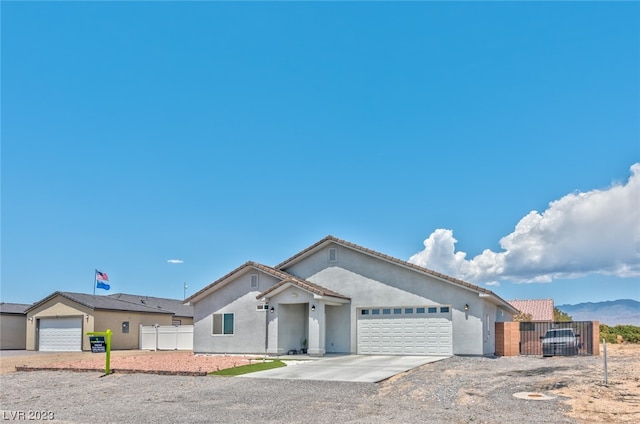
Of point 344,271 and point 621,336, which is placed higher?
point 344,271

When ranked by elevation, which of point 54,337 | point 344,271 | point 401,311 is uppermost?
point 344,271

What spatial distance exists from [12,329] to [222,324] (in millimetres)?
21283

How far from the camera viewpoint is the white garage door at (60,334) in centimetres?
3478

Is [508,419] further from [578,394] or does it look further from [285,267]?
[285,267]

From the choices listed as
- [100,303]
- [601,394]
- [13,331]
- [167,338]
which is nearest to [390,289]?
[601,394]

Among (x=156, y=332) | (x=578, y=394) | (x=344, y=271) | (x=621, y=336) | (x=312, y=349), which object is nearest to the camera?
(x=578, y=394)

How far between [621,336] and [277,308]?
25.8m

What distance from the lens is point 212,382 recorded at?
15.4 metres

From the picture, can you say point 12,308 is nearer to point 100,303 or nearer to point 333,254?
point 100,303

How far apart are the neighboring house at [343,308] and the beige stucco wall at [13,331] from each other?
19494mm

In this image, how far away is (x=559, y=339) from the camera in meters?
26.3

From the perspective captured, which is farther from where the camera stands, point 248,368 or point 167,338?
point 167,338

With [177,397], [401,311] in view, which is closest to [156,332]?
[401,311]

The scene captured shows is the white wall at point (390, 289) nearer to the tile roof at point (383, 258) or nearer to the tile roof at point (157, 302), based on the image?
the tile roof at point (383, 258)
